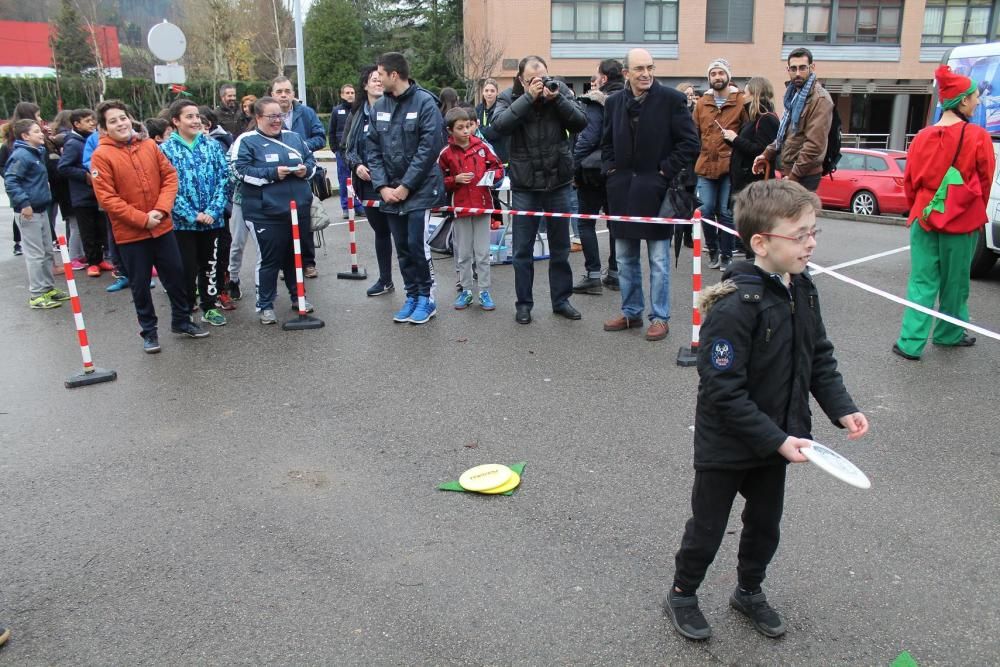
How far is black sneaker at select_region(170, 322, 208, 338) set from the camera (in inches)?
291

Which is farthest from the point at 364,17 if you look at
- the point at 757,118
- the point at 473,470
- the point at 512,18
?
the point at 473,470

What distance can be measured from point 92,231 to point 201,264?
3.14m

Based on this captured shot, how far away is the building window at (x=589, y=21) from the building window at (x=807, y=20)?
8062 mm

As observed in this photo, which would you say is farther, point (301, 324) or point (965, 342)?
point (301, 324)

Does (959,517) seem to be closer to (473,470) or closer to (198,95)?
(473,470)

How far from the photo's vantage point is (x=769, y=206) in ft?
9.32

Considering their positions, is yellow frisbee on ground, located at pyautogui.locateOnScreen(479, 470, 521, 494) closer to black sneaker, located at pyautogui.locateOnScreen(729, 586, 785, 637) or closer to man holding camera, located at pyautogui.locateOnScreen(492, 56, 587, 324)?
black sneaker, located at pyautogui.locateOnScreen(729, 586, 785, 637)

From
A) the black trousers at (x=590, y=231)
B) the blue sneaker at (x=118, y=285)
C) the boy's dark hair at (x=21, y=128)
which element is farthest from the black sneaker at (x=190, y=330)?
the black trousers at (x=590, y=231)

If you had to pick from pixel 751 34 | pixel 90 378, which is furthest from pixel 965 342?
pixel 751 34

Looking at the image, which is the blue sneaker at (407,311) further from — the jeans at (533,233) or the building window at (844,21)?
the building window at (844,21)

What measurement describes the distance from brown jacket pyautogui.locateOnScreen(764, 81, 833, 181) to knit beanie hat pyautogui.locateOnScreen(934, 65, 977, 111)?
161cm

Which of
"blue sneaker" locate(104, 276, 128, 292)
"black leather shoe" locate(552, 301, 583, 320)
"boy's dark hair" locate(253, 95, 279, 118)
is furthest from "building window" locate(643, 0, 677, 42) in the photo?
"boy's dark hair" locate(253, 95, 279, 118)

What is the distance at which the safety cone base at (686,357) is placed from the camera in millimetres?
6247

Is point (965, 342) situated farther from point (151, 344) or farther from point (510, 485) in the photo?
point (151, 344)
